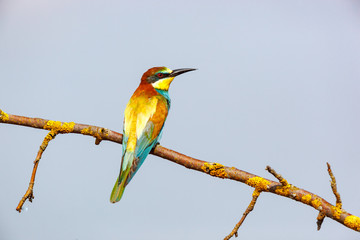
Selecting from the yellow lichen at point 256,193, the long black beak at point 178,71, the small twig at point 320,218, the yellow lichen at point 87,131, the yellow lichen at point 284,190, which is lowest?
the small twig at point 320,218

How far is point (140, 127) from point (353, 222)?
1781 mm

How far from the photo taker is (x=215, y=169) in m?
2.86

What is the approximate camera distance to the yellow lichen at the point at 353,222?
8.00 ft

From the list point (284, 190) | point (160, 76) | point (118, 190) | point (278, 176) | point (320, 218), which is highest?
point (160, 76)

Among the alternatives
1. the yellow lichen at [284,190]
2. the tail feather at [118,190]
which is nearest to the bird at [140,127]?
the tail feather at [118,190]

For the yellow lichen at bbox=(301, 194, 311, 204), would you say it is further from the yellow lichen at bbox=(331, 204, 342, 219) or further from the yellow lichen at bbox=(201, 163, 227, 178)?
the yellow lichen at bbox=(201, 163, 227, 178)

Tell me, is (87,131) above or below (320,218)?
above

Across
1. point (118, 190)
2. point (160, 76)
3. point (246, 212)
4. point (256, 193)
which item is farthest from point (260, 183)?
point (160, 76)

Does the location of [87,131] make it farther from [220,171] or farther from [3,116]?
[220,171]

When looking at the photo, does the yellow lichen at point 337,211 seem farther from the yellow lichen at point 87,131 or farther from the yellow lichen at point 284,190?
the yellow lichen at point 87,131

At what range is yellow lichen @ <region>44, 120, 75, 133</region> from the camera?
3006 millimetres

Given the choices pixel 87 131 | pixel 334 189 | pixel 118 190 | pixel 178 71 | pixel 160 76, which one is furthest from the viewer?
pixel 178 71

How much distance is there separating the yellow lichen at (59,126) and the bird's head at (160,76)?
5.02ft

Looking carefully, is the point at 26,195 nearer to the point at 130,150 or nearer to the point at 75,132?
the point at 75,132
